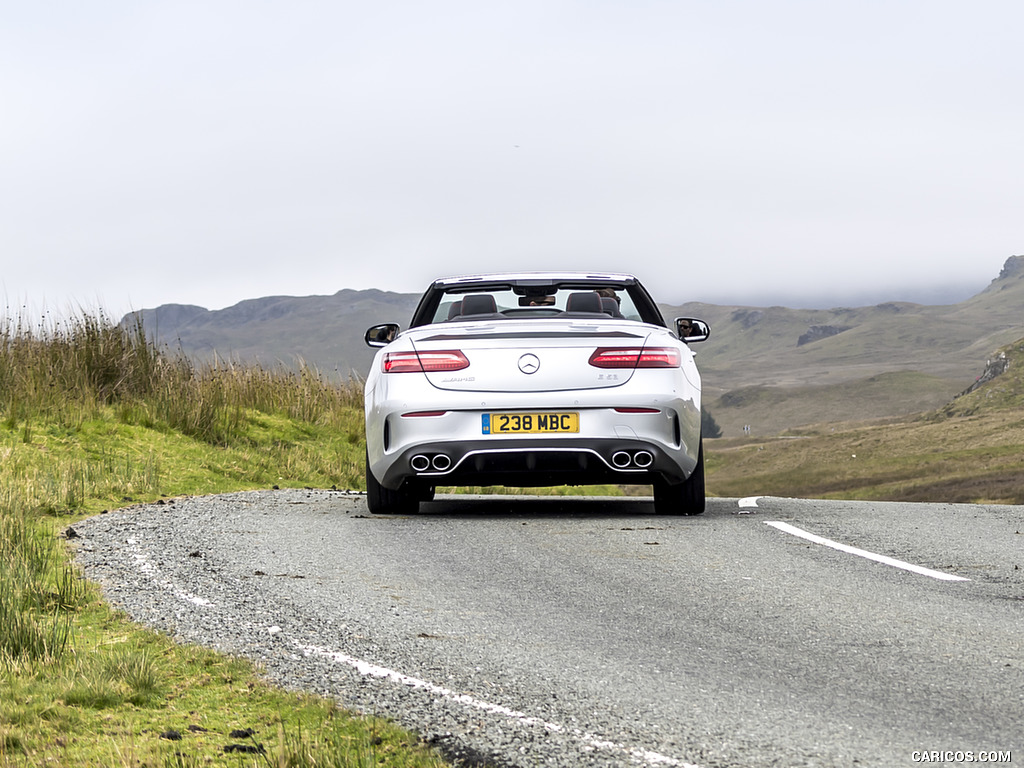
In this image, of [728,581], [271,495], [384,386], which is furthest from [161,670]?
[271,495]

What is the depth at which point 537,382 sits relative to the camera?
339 inches

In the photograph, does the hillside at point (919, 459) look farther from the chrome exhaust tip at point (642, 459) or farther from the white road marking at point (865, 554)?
the chrome exhaust tip at point (642, 459)

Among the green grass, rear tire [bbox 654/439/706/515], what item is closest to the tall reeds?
the green grass

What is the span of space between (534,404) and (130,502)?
4.74 meters

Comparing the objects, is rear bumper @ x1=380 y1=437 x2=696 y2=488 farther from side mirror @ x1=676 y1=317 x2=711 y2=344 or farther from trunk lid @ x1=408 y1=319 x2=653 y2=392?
side mirror @ x1=676 y1=317 x2=711 y2=344

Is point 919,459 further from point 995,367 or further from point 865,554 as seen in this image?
point 865,554

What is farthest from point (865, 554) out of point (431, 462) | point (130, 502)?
point (130, 502)

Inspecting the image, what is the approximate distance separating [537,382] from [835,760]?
5.27 meters

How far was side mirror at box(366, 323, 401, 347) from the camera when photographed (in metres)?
10.1

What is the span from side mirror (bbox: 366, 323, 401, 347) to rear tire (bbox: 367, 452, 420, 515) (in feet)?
4.03

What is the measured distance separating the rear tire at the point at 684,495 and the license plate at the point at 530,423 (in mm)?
1219

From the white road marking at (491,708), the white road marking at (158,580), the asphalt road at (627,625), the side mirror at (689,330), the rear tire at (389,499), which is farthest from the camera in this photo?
the side mirror at (689,330)

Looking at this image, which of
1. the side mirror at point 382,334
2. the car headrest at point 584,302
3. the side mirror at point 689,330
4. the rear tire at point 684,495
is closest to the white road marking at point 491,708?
the rear tire at point 684,495

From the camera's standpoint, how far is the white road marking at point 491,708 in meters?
3.55
